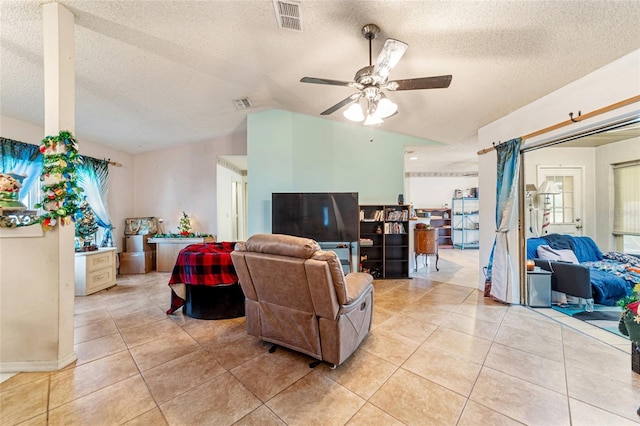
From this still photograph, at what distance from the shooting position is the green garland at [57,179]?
1.87 meters

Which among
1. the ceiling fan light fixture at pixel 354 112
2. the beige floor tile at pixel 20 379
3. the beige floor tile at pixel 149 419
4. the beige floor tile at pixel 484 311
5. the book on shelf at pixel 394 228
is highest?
the ceiling fan light fixture at pixel 354 112

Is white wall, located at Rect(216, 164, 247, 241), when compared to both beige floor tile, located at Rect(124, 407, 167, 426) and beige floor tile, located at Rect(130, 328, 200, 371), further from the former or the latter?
beige floor tile, located at Rect(124, 407, 167, 426)

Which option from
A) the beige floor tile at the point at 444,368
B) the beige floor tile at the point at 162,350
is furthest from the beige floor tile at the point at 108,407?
the beige floor tile at the point at 444,368

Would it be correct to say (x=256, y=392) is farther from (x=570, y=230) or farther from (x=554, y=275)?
(x=570, y=230)

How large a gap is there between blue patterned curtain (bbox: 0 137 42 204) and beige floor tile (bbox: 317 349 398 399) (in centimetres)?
481

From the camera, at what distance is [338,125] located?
Result: 4582 millimetres

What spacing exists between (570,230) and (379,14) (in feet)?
18.0

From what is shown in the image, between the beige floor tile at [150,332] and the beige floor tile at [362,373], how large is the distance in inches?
64.5

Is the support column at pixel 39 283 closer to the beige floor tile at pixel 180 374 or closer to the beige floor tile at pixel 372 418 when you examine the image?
the beige floor tile at pixel 180 374

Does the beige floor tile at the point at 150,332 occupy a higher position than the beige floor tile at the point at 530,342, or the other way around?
the beige floor tile at the point at 150,332

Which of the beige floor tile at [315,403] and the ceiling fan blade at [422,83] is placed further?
the ceiling fan blade at [422,83]

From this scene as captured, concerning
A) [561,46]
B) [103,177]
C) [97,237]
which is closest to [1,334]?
[97,237]

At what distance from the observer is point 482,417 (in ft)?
4.69

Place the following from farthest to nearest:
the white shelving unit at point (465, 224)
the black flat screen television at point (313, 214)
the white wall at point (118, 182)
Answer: the white shelving unit at point (465, 224)
the white wall at point (118, 182)
the black flat screen television at point (313, 214)
